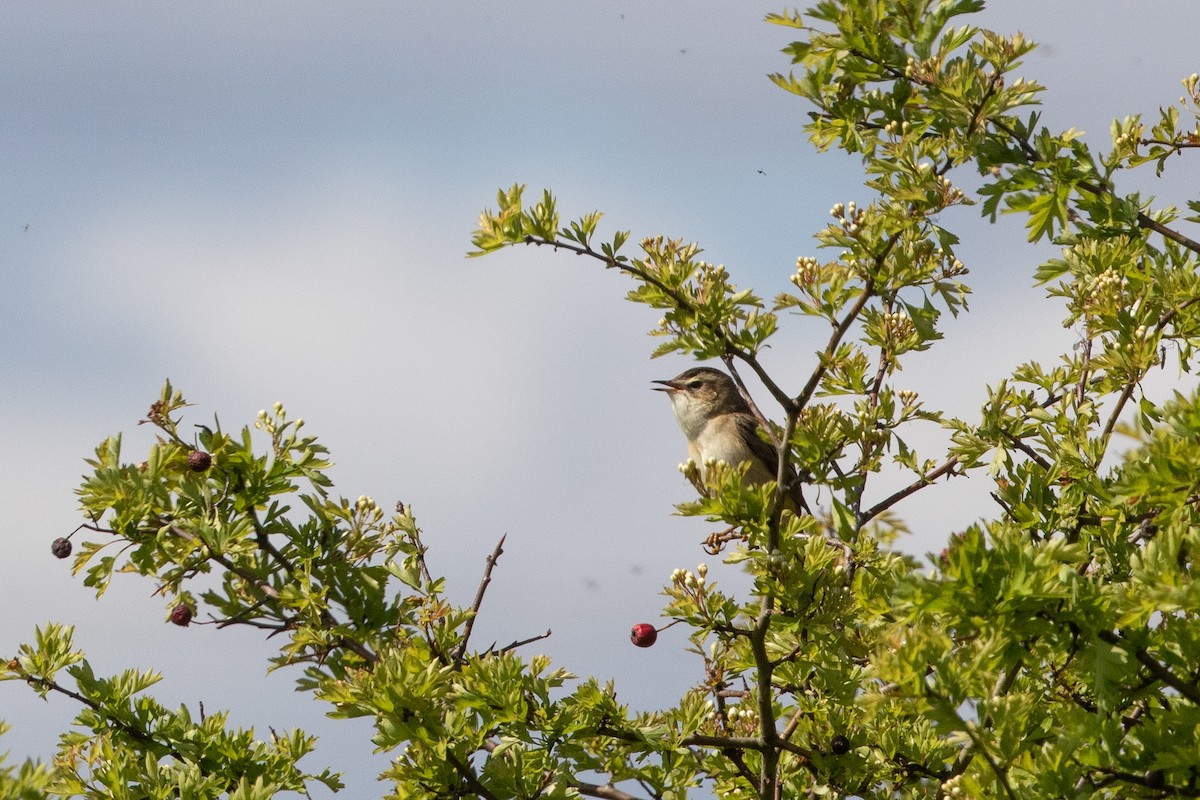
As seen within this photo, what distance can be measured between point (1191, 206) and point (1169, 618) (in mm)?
3245

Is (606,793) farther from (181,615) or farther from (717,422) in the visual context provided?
(717,422)

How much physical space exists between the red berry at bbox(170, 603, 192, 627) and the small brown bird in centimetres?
495

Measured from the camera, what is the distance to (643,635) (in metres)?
6.40

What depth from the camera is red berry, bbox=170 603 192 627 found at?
19.2ft

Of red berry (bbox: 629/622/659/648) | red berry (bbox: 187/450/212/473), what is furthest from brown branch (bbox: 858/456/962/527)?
red berry (bbox: 187/450/212/473)

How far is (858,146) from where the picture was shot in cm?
559

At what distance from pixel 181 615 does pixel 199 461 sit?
33.2 inches

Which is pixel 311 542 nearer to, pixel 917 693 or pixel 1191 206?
pixel 917 693

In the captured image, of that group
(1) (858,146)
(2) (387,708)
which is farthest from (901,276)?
(2) (387,708)

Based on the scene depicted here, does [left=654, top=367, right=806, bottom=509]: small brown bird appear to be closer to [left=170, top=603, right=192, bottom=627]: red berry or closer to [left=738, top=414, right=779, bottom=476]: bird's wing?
[left=738, top=414, right=779, bottom=476]: bird's wing

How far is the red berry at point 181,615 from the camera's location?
5.85m

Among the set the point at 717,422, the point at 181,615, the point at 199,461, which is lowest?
the point at 181,615

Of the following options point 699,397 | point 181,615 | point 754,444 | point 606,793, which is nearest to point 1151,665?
point 606,793

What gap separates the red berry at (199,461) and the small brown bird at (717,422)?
5136 millimetres
